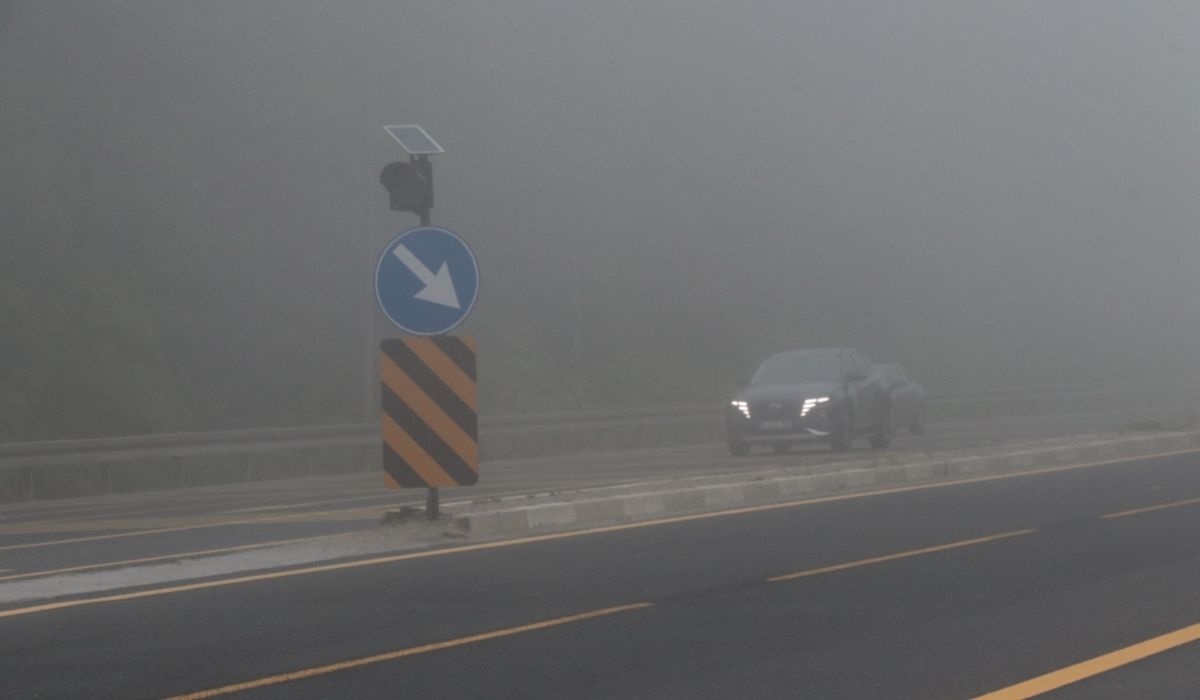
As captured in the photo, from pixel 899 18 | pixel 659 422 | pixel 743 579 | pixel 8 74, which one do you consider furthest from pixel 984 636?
pixel 899 18

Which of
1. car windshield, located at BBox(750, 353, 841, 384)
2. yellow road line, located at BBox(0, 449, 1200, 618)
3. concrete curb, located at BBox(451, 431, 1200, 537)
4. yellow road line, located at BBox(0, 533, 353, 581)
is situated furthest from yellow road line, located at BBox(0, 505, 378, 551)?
car windshield, located at BBox(750, 353, 841, 384)

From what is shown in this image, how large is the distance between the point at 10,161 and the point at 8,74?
611 centimetres

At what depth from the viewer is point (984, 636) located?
897 centimetres

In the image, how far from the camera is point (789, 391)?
89.2ft

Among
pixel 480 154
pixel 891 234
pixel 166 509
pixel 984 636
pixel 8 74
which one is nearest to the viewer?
pixel 984 636

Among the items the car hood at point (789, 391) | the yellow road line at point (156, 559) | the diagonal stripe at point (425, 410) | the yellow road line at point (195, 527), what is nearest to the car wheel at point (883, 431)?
the car hood at point (789, 391)

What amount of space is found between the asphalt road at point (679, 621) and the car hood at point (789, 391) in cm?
1236

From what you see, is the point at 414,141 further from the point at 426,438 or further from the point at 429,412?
the point at 426,438

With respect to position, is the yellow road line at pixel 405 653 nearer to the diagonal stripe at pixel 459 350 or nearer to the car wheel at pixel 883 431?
the diagonal stripe at pixel 459 350

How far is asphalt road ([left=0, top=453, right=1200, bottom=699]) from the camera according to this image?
312 inches

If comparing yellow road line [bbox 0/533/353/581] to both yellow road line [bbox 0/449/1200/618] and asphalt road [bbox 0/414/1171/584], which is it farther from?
yellow road line [bbox 0/449/1200/618]

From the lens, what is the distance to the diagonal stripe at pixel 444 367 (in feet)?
47.7

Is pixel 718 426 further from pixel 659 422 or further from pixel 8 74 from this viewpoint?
pixel 8 74

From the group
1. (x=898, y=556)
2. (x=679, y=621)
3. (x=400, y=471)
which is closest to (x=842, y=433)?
(x=400, y=471)
